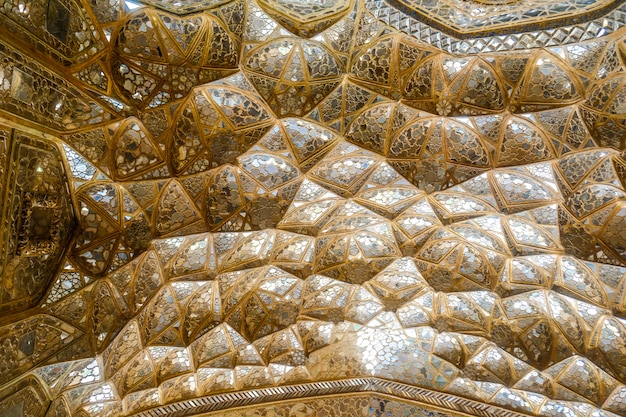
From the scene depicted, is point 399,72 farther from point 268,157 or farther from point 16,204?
point 16,204

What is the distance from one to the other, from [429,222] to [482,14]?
5.12 m

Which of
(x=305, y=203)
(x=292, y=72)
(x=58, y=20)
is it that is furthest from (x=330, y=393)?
(x=58, y=20)

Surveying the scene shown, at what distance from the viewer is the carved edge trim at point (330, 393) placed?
1492cm

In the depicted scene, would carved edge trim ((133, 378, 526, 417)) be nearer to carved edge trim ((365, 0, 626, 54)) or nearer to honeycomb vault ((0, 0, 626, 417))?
honeycomb vault ((0, 0, 626, 417))

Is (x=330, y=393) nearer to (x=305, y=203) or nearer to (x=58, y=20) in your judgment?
(x=305, y=203)

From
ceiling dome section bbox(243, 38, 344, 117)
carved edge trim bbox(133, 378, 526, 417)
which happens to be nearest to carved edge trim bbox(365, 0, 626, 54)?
ceiling dome section bbox(243, 38, 344, 117)

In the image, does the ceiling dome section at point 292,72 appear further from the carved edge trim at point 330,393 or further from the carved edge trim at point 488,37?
the carved edge trim at point 330,393

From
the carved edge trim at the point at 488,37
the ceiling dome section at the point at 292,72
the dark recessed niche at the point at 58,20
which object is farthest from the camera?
the ceiling dome section at the point at 292,72

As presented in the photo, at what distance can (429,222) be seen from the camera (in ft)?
45.2

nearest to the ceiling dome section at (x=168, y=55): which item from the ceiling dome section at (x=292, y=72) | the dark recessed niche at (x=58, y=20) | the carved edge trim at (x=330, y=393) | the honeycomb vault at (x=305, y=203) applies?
the honeycomb vault at (x=305, y=203)

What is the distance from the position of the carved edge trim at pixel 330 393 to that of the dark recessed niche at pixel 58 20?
924 centimetres

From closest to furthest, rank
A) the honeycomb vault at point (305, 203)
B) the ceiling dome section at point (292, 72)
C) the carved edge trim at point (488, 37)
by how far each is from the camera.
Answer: the carved edge trim at point (488, 37), the honeycomb vault at point (305, 203), the ceiling dome section at point (292, 72)

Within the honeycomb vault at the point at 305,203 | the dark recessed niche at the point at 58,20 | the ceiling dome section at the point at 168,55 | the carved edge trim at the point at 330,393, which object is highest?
the dark recessed niche at the point at 58,20

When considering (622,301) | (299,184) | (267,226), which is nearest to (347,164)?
(299,184)
